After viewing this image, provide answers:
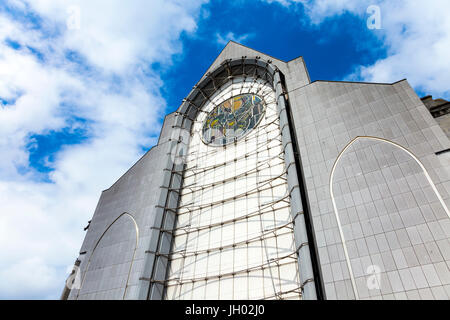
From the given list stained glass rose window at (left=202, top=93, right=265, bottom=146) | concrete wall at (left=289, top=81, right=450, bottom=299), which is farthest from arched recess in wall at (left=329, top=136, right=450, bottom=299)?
stained glass rose window at (left=202, top=93, right=265, bottom=146)

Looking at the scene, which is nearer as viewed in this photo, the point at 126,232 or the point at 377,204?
the point at 377,204

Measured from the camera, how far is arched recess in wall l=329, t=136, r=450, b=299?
11.0 m

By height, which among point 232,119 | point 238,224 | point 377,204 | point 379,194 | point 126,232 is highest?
point 232,119

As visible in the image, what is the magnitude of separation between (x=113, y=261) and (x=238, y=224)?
8.98 metres

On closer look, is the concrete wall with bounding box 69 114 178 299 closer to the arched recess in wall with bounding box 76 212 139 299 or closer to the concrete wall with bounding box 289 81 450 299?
the arched recess in wall with bounding box 76 212 139 299

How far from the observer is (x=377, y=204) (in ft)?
40.8

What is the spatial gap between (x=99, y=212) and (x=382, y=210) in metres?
20.6

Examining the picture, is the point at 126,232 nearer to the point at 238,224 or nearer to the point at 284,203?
the point at 238,224

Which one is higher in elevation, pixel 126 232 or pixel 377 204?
pixel 126 232

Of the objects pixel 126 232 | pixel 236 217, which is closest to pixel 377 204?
pixel 236 217

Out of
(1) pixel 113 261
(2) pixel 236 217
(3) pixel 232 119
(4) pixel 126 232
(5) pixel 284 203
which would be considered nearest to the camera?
(5) pixel 284 203

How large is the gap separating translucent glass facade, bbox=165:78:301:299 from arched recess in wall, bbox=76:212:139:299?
9.30 ft

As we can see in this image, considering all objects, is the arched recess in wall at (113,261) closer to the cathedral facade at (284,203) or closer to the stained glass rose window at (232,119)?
the cathedral facade at (284,203)

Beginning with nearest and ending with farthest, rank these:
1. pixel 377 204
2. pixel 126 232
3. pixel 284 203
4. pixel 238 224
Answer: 1. pixel 377 204
2. pixel 284 203
3. pixel 238 224
4. pixel 126 232
